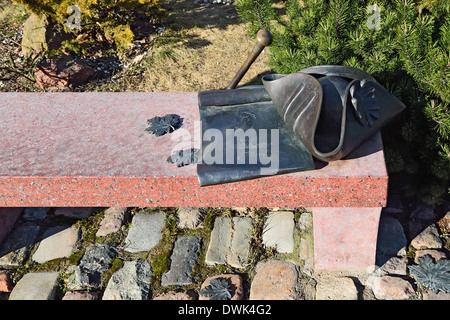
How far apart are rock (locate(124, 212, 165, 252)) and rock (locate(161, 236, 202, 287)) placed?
173 millimetres

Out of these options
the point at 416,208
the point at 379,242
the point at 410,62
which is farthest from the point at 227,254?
the point at 410,62

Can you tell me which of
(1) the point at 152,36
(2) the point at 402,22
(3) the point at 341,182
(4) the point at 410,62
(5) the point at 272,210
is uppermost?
(2) the point at 402,22

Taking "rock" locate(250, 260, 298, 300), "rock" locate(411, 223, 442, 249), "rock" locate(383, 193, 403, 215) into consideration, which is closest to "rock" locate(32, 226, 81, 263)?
"rock" locate(250, 260, 298, 300)

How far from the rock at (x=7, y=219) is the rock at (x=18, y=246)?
4 cm

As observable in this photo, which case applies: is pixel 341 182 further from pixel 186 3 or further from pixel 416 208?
pixel 186 3

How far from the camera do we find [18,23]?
15.9ft

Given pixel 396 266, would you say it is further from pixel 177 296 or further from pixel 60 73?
pixel 60 73

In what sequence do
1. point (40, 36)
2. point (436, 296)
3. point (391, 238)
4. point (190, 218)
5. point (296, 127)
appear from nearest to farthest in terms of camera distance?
1. point (296, 127)
2. point (436, 296)
3. point (391, 238)
4. point (190, 218)
5. point (40, 36)

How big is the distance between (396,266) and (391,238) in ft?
0.69

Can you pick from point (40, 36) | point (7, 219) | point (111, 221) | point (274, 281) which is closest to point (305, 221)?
A: point (274, 281)

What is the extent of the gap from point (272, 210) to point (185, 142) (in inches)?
33.9

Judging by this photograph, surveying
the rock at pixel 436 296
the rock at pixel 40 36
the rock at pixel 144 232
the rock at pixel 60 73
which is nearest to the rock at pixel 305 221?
the rock at pixel 436 296

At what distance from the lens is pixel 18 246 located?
10.0 feet

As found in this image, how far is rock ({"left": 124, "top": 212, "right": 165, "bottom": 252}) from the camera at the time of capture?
9.82 feet
